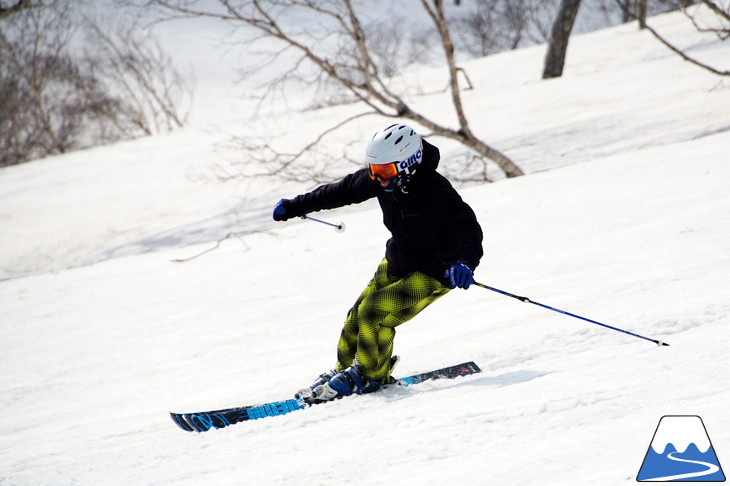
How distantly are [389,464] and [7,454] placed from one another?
2576 millimetres

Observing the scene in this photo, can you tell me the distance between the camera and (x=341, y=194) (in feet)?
12.7

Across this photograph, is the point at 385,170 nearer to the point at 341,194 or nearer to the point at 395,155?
the point at 395,155

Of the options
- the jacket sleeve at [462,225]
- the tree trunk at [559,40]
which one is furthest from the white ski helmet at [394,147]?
the tree trunk at [559,40]

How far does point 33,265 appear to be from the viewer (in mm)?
11109

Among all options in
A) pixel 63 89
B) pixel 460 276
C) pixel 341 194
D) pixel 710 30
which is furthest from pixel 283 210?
pixel 63 89

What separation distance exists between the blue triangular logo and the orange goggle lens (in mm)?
1773

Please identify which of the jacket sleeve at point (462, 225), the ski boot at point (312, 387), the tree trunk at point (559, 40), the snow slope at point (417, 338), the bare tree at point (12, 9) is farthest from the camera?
the tree trunk at point (559, 40)

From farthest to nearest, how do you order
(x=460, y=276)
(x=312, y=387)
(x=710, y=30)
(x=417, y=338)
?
(x=710, y=30) < (x=417, y=338) < (x=312, y=387) < (x=460, y=276)

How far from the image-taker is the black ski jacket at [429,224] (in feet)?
10.9

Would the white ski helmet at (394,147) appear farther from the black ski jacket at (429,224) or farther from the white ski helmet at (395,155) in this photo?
the black ski jacket at (429,224)

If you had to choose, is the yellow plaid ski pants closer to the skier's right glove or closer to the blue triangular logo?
the skier's right glove

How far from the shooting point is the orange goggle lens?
334 centimetres

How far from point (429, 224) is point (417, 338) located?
5.05 feet

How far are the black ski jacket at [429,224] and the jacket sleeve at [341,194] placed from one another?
0.08 m
